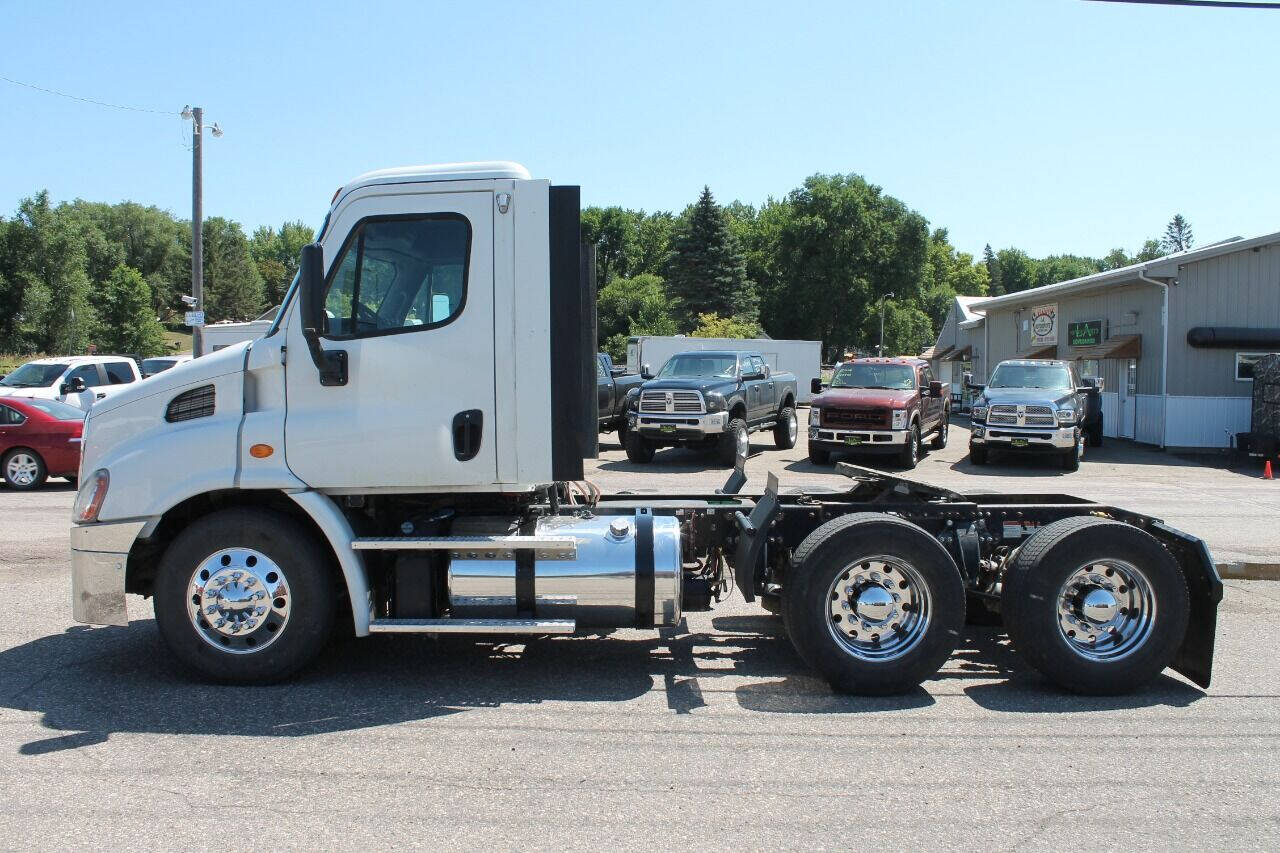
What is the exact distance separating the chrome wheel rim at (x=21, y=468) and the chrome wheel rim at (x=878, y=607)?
1468cm

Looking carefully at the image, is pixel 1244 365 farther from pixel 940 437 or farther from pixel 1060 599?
pixel 1060 599

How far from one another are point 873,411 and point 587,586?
14.1 m

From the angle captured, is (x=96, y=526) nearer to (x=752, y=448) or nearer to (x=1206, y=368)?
(x=752, y=448)

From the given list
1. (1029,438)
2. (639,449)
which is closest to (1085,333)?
(1029,438)

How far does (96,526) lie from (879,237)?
81.4m

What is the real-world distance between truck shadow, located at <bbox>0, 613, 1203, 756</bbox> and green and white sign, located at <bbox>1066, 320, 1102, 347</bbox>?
24848 millimetres

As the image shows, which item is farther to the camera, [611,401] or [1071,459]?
[611,401]

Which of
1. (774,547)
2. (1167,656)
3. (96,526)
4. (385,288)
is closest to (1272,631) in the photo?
(1167,656)

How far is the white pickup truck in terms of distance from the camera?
19.1 m

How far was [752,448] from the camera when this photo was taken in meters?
23.4

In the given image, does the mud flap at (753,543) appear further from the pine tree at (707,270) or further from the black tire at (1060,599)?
the pine tree at (707,270)

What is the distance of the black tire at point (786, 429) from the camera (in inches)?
898

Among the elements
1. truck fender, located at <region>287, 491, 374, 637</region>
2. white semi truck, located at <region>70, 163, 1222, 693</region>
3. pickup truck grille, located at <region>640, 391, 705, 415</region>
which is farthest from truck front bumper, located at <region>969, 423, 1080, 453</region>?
truck fender, located at <region>287, 491, 374, 637</region>

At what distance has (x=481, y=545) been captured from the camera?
575cm
